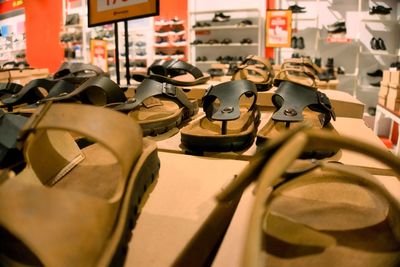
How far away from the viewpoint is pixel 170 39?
5.27 metres

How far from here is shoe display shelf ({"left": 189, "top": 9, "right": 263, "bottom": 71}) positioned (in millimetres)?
4727

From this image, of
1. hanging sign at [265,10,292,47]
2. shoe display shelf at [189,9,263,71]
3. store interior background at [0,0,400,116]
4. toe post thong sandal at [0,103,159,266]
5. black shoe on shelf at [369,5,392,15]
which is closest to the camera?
toe post thong sandal at [0,103,159,266]

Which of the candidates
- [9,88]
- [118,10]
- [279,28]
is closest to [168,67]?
[118,10]

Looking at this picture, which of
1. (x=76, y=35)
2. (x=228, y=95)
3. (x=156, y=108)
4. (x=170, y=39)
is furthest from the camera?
(x=76, y=35)

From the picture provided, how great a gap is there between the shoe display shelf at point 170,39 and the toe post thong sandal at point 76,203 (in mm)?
4758

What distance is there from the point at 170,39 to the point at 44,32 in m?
3.10

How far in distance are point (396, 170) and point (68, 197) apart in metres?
0.37

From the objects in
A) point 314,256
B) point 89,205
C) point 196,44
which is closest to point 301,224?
point 314,256

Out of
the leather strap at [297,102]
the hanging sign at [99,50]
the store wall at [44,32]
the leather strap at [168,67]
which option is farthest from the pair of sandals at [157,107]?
the store wall at [44,32]

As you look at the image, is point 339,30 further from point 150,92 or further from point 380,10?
point 150,92

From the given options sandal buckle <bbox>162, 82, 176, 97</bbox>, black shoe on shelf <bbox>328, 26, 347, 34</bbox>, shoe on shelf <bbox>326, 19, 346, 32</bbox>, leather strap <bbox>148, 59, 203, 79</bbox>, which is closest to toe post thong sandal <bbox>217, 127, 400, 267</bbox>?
sandal buckle <bbox>162, 82, 176, 97</bbox>

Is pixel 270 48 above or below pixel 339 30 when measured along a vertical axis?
below

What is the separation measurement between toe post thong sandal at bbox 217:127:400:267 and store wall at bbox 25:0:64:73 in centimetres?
694

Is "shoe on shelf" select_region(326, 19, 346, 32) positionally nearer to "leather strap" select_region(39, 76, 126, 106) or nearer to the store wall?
"leather strap" select_region(39, 76, 126, 106)
